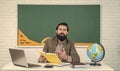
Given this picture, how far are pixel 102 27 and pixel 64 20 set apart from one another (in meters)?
0.85

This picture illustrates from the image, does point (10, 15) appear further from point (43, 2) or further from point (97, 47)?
point (97, 47)

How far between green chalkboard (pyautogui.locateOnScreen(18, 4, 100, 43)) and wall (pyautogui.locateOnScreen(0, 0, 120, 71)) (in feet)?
0.36

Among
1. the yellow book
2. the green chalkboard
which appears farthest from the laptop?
the green chalkboard

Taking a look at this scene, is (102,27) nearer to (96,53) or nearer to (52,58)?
(96,53)

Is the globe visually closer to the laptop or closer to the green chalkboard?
the laptop

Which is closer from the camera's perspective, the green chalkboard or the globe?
the globe

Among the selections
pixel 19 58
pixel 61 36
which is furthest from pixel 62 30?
pixel 19 58

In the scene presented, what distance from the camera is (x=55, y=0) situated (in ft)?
18.3

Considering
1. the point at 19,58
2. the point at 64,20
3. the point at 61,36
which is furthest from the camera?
the point at 64,20

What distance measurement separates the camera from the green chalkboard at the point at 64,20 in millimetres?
5586

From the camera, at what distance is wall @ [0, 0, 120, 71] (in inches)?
219

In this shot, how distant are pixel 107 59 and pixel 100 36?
54 centimetres

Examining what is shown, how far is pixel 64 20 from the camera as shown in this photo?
220 inches

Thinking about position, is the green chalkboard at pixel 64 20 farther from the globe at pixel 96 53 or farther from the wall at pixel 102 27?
the globe at pixel 96 53
